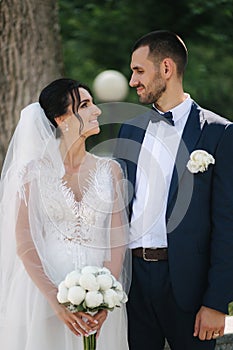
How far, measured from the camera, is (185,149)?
12.6 feet

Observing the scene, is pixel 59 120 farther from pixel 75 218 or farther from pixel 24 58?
pixel 24 58

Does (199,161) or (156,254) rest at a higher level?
(199,161)

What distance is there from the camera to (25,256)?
12.6ft

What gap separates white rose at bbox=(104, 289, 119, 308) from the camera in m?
3.52

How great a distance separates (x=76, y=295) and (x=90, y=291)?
0.07m

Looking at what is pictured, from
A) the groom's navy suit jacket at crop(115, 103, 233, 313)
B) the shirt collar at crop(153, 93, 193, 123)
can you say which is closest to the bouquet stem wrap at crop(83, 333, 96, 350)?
the groom's navy suit jacket at crop(115, 103, 233, 313)

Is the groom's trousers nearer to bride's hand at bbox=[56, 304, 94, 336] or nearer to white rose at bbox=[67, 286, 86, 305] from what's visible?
bride's hand at bbox=[56, 304, 94, 336]

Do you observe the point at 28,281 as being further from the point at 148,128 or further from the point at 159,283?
the point at 148,128

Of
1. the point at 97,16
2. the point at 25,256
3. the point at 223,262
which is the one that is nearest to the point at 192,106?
the point at 223,262

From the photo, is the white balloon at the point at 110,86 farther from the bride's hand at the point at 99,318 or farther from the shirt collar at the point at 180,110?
the bride's hand at the point at 99,318

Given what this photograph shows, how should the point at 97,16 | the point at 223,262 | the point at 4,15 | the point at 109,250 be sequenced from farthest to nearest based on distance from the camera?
the point at 97,16
the point at 4,15
the point at 109,250
the point at 223,262

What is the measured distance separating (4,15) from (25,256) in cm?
276

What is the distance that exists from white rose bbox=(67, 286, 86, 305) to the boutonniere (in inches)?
30.5

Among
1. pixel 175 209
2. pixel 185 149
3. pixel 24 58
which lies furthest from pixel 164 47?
pixel 24 58
